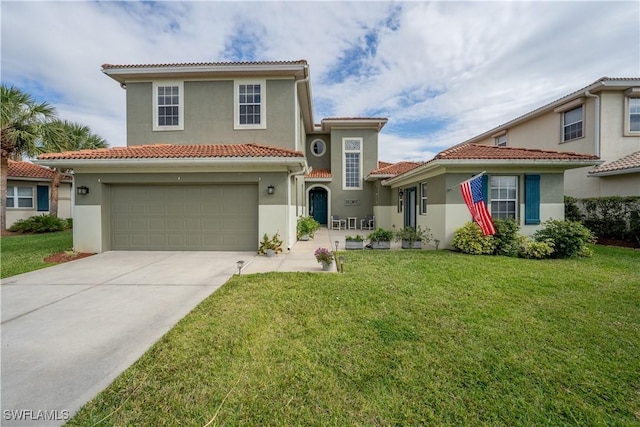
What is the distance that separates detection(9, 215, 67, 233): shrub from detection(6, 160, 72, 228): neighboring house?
6.34 feet

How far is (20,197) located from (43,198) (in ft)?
3.40

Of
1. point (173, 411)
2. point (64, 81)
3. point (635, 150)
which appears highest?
point (64, 81)

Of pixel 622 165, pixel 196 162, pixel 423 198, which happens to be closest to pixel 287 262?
pixel 196 162

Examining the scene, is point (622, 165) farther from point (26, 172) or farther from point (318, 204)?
point (26, 172)

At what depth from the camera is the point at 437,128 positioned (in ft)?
87.5

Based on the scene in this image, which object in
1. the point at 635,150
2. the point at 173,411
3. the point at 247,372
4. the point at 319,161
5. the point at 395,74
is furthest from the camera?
the point at 319,161

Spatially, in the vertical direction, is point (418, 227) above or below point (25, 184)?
below

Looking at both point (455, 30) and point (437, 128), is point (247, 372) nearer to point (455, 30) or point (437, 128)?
point (455, 30)

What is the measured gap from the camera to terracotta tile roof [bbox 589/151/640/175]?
10924mm

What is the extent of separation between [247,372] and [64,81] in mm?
20839

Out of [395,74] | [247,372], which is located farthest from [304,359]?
[395,74]

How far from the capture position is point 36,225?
14875 mm

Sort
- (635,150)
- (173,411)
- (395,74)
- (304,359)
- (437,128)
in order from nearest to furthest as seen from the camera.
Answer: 1. (173,411)
2. (304,359)
3. (635,150)
4. (395,74)
5. (437,128)

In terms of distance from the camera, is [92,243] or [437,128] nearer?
[92,243]
